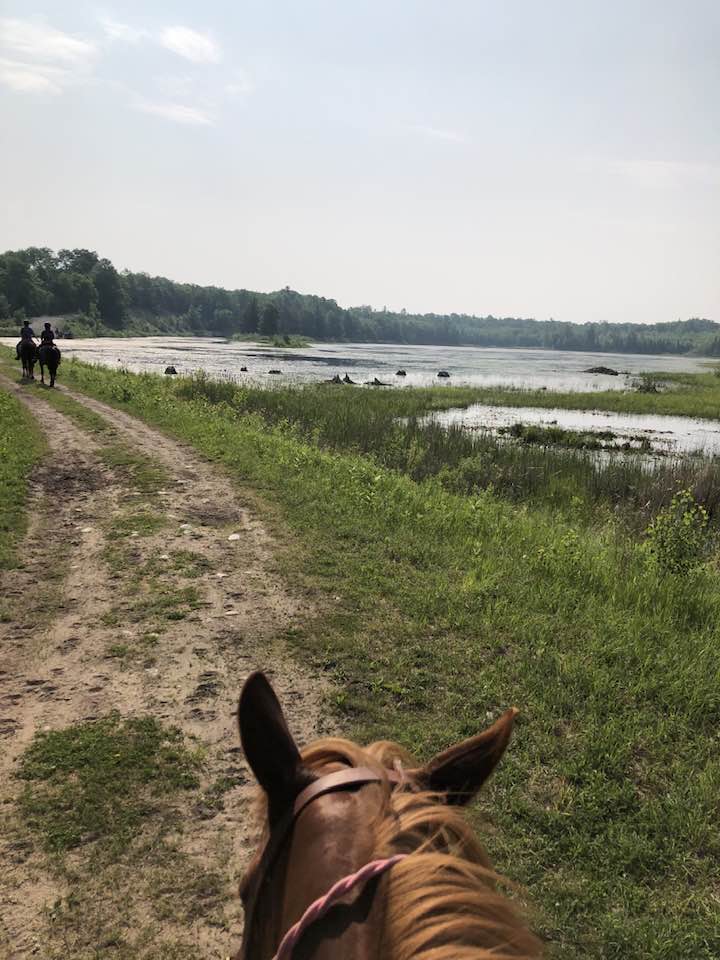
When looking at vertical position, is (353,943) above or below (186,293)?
below

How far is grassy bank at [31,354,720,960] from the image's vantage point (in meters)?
3.22

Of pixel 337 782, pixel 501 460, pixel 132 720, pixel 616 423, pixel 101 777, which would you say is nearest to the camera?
pixel 337 782

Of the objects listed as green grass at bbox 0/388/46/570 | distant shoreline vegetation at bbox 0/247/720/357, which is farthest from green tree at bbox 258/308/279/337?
green grass at bbox 0/388/46/570

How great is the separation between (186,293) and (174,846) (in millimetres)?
183082

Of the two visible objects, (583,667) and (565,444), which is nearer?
(583,667)

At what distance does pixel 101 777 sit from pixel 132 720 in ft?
1.93

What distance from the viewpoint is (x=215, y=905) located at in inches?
116

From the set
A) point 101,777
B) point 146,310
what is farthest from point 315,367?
point 146,310

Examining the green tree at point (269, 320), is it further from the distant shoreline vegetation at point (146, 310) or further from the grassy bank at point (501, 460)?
the grassy bank at point (501, 460)

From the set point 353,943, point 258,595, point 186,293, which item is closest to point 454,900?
point 353,943

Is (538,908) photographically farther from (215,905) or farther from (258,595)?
(258,595)

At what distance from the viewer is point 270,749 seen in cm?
138

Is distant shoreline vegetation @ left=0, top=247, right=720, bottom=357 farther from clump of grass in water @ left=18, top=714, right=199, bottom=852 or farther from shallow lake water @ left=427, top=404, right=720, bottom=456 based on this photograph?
clump of grass in water @ left=18, top=714, right=199, bottom=852

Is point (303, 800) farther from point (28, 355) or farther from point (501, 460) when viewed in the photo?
point (28, 355)
